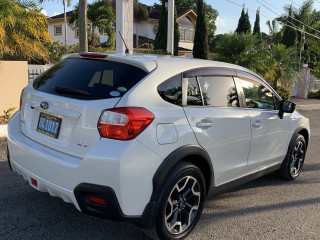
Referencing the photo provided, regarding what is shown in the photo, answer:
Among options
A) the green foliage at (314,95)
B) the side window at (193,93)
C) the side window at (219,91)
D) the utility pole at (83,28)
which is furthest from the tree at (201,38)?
the side window at (193,93)

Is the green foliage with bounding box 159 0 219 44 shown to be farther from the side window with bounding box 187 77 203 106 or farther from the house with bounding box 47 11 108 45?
the side window with bounding box 187 77 203 106

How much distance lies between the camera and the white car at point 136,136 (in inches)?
117

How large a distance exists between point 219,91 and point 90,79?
4.58 feet

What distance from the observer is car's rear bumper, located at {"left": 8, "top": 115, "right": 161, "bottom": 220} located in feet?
9.57

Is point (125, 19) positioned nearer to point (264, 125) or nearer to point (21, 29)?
point (21, 29)

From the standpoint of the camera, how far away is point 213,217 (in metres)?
4.19

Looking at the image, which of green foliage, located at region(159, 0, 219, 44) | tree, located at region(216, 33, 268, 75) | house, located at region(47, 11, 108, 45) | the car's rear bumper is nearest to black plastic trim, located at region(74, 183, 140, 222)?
the car's rear bumper

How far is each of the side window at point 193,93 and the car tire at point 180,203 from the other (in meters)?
0.62

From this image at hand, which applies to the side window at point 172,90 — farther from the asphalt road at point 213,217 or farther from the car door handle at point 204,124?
the asphalt road at point 213,217

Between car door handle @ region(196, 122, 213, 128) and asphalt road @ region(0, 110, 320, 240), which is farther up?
car door handle @ region(196, 122, 213, 128)

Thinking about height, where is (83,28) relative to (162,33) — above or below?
below

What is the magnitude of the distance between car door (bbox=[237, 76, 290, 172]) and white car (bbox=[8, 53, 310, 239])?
0.12 metres

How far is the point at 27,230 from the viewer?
3631 millimetres

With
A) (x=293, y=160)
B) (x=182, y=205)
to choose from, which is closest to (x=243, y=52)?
(x=293, y=160)
